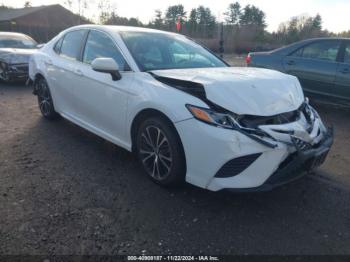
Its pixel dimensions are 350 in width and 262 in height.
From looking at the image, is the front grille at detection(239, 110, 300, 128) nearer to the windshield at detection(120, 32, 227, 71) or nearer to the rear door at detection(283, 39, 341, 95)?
the windshield at detection(120, 32, 227, 71)

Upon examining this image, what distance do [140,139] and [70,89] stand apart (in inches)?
65.5

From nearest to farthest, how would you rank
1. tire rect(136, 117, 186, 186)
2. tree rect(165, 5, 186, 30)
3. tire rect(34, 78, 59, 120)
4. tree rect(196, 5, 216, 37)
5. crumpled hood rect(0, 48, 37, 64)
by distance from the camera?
1. tire rect(136, 117, 186, 186)
2. tire rect(34, 78, 59, 120)
3. crumpled hood rect(0, 48, 37, 64)
4. tree rect(196, 5, 216, 37)
5. tree rect(165, 5, 186, 30)

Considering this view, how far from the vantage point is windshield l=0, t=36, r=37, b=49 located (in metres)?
9.92

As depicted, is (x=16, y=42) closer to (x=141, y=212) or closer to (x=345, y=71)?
(x=141, y=212)

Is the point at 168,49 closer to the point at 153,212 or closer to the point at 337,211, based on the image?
the point at 153,212

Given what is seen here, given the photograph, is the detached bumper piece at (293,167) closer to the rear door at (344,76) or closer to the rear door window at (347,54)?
the rear door at (344,76)

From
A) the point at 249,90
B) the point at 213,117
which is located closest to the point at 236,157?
the point at 213,117

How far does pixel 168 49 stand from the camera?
3.92 meters

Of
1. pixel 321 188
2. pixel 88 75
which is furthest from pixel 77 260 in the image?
pixel 321 188

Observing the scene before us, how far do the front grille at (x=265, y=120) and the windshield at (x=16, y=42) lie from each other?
32.3ft

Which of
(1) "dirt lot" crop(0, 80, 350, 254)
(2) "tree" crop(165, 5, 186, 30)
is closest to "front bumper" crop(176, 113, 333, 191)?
(1) "dirt lot" crop(0, 80, 350, 254)

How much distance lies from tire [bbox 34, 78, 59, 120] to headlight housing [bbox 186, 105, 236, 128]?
3271mm

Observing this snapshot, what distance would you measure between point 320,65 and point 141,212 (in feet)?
17.0

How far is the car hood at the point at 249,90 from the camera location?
2656 millimetres
